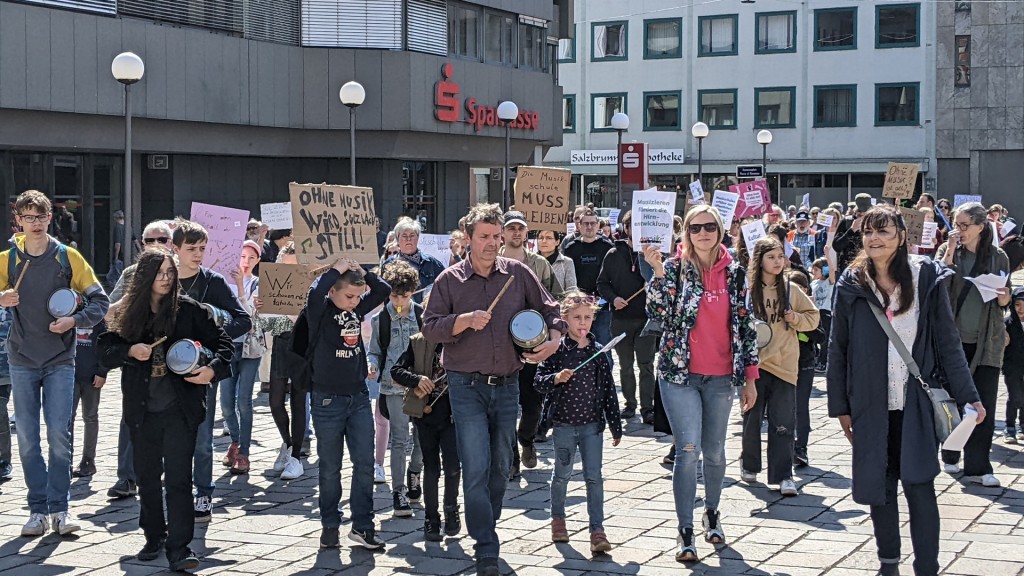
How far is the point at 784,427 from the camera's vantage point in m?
9.63

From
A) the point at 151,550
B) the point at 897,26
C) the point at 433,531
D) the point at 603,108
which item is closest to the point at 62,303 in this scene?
the point at 151,550

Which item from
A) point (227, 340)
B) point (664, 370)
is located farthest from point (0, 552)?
point (664, 370)

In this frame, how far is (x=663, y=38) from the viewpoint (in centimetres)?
5619

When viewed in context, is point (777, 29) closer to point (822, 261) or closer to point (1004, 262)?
point (822, 261)

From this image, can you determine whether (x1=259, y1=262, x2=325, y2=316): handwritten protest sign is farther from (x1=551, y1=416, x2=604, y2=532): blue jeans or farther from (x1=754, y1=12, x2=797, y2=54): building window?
(x1=754, y1=12, x2=797, y2=54): building window

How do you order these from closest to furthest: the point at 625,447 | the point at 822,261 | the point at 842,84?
the point at 625,447 < the point at 822,261 < the point at 842,84

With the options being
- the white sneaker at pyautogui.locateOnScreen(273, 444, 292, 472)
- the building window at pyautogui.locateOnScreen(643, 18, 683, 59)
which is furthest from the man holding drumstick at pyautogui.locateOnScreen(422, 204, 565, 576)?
the building window at pyautogui.locateOnScreen(643, 18, 683, 59)

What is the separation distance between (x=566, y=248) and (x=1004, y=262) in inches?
177

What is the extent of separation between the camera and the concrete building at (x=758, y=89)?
2073 inches

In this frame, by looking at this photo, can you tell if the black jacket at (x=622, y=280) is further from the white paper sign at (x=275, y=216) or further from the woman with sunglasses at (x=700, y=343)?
the woman with sunglasses at (x=700, y=343)

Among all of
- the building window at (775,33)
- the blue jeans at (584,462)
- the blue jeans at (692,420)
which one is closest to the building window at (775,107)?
the building window at (775,33)

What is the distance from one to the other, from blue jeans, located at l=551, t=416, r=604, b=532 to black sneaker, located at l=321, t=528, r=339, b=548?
1326 millimetres

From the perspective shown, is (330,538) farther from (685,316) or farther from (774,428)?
(774,428)

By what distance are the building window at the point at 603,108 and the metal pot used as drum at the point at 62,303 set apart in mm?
49495
